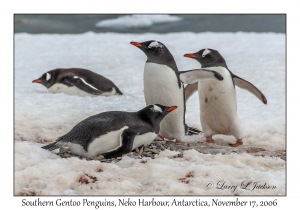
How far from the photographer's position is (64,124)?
13.3 ft

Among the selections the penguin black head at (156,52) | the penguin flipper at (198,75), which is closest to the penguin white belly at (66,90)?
the penguin black head at (156,52)

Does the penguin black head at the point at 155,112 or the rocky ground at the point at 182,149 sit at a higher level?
the penguin black head at the point at 155,112

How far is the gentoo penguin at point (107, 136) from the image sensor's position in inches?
126

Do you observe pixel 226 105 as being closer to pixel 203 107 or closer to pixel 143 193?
pixel 203 107

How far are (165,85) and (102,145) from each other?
744mm

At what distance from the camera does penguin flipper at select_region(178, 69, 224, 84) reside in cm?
366

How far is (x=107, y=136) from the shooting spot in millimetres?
3201

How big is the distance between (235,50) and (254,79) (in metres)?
1.76

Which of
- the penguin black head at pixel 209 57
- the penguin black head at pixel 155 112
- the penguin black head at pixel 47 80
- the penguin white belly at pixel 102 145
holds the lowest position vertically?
the penguin white belly at pixel 102 145

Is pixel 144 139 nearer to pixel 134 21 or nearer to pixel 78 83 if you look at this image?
pixel 78 83

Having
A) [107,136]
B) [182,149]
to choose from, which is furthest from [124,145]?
[182,149]

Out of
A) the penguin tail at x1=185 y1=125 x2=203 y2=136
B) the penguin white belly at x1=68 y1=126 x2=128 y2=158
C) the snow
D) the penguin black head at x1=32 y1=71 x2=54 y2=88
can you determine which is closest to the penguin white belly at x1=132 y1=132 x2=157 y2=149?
the penguin white belly at x1=68 y1=126 x2=128 y2=158
